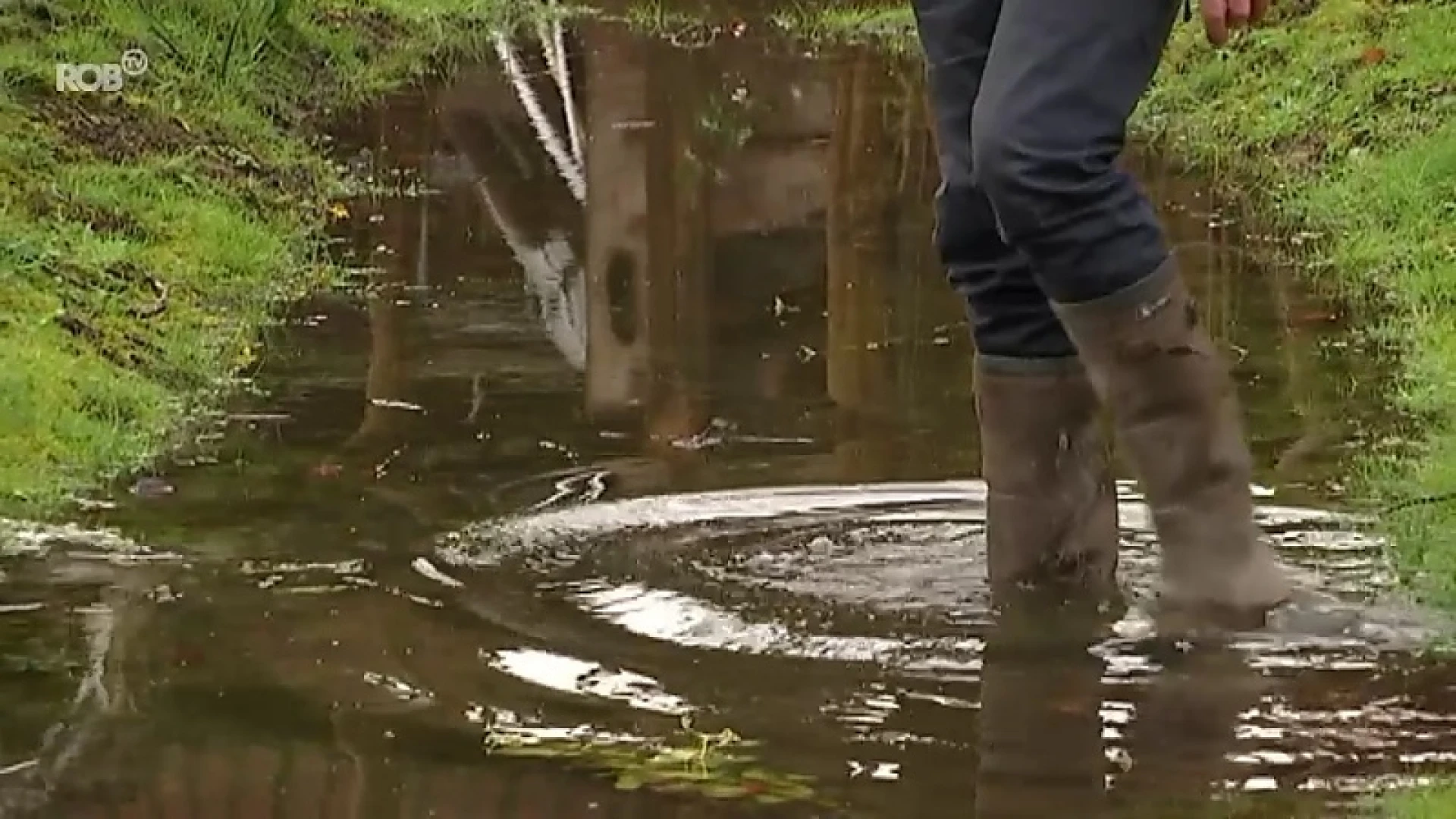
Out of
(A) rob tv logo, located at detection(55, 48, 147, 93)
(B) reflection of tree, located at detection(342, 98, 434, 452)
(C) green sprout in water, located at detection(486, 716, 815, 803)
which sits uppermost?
(A) rob tv logo, located at detection(55, 48, 147, 93)

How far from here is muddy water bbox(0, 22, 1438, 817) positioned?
10.6 ft

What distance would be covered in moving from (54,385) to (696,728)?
2.24 metres

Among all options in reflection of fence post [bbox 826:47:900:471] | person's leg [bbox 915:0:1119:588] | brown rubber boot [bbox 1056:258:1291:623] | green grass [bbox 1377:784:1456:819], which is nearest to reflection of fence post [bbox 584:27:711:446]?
reflection of fence post [bbox 826:47:900:471]

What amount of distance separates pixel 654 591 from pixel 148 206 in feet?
11.5

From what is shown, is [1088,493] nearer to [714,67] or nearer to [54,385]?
[54,385]

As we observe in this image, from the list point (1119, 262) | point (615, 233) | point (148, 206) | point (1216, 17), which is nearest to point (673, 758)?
point (1119, 262)

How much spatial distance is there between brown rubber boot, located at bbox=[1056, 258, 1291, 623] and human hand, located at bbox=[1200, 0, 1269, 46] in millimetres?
311

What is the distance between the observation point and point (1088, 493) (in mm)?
4055

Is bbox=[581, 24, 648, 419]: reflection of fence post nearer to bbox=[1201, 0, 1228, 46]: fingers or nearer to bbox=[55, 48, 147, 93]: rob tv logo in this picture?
bbox=[55, 48, 147, 93]: rob tv logo

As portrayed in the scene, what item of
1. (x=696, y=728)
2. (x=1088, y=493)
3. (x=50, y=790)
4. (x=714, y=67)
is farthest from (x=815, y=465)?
(x=714, y=67)

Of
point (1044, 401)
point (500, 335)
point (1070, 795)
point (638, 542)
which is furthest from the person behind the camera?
point (500, 335)

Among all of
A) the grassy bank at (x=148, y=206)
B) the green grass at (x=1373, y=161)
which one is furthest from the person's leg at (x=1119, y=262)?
the grassy bank at (x=148, y=206)

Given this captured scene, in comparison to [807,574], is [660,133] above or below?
above

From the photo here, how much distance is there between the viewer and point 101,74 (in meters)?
8.71
